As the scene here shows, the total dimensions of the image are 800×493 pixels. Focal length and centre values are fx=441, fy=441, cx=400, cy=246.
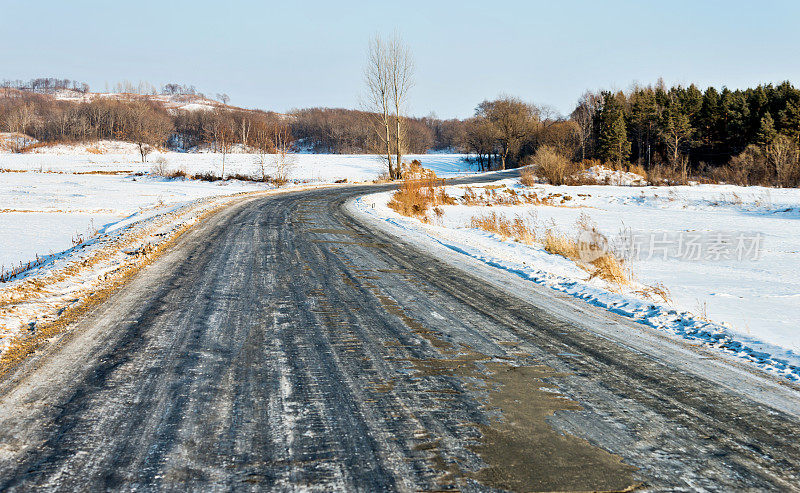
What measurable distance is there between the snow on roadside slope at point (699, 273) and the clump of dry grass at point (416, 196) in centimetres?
83

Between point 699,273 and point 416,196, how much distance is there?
36.9 feet

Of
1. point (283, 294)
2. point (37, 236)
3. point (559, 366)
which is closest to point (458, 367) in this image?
point (559, 366)

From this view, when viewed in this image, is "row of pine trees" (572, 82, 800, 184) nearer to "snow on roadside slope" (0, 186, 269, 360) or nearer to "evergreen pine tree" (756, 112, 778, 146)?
"evergreen pine tree" (756, 112, 778, 146)

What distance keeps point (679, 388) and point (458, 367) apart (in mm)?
1526

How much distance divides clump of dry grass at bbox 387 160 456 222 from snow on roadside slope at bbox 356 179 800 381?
0.83 metres

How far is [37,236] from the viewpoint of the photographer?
41.7 ft

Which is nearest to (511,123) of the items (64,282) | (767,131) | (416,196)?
(767,131)

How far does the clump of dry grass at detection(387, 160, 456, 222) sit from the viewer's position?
17.4m

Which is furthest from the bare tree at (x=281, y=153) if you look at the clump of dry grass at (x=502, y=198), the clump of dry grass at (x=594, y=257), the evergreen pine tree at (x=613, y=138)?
the evergreen pine tree at (x=613, y=138)

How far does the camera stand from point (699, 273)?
934 centimetres

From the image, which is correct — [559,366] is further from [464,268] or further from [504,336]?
[464,268]

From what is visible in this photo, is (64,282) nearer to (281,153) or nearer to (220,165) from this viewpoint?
(281,153)

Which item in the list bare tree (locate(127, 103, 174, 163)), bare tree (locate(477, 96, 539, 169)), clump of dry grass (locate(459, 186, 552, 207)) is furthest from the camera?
bare tree (locate(127, 103, 174, 163))

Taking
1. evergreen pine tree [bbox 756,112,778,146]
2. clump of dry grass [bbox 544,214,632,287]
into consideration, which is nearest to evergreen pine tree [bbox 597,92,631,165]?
evergreen pine tree [bbox 756,112,778,146]
